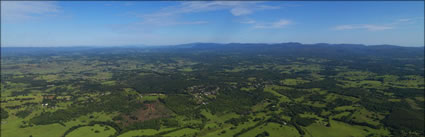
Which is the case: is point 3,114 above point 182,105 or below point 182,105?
below

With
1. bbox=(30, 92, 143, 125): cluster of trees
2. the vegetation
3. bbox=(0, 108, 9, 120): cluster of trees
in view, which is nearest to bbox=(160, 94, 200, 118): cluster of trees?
the vegetation

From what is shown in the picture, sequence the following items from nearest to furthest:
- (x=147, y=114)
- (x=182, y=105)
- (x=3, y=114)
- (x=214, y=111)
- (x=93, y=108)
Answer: (x=3, y=114) → (x=147, y=114) → (x=214, y=111) → (x=93, y=108) → (x=182, y=105)

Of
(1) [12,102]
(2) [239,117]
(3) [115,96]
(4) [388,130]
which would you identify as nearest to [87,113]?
(3) [115,96]

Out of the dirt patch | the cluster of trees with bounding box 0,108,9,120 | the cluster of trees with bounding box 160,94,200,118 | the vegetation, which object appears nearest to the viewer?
the vegetation

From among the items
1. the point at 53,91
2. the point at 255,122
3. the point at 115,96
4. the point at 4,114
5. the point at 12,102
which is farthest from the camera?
the point at 53,91

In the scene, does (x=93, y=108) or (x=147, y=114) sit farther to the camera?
(x=93, y=108)

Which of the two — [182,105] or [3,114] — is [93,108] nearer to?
[3,114]

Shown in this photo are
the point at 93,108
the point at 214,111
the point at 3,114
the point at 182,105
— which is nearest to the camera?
the point at 3,114

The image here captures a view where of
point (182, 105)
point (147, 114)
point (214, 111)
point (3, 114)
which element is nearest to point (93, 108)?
point (147, 114)

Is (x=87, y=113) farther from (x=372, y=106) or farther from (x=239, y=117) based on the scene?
(x=372, y=106)

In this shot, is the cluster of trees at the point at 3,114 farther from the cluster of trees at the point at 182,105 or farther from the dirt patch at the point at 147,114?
the cluster of trees at the point at 182,105

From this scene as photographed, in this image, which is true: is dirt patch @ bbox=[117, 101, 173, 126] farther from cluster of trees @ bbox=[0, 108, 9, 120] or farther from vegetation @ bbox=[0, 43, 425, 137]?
cluster of trees @ bbox=[0, 108, 9, 120]
